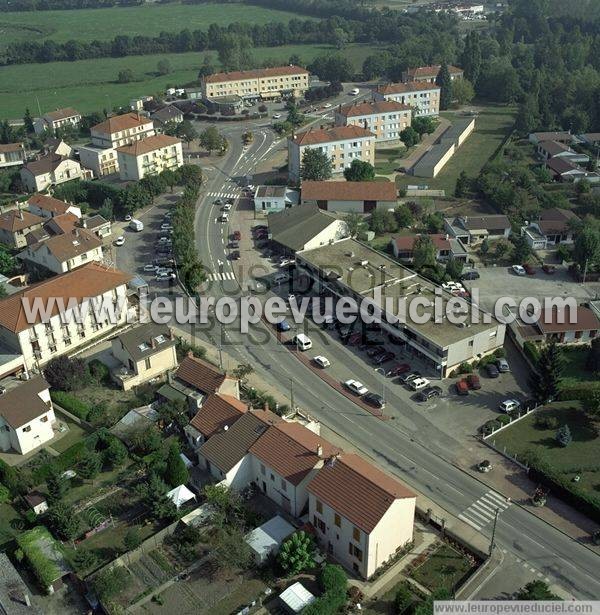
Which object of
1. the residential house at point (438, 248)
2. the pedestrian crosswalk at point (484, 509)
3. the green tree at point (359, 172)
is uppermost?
the green tree at point (359, 172)

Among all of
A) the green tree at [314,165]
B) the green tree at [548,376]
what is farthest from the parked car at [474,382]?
the green tree at [314,165]

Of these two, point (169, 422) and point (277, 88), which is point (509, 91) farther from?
point (169, 422)

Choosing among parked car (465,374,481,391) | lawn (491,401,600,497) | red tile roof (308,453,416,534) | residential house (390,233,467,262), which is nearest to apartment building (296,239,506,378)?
parked car (465,374,481,391)

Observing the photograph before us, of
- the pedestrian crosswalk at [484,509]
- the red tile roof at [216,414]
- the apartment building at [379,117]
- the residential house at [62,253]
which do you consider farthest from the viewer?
the apartment building at [379,117]

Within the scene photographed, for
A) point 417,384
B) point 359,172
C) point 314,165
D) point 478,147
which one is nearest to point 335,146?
point 314,165

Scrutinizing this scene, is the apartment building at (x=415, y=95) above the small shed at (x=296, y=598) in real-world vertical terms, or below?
above

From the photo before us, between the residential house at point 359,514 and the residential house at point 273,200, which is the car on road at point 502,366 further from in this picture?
the residential house at point 273,200
